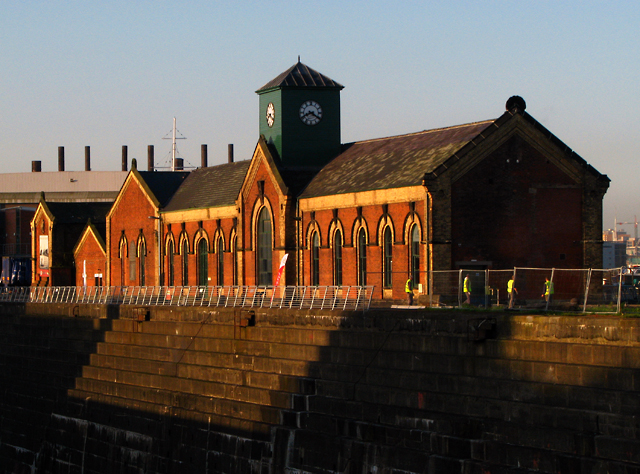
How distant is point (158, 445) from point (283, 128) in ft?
92.0

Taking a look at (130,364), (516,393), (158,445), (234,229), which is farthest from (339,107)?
(516,393)

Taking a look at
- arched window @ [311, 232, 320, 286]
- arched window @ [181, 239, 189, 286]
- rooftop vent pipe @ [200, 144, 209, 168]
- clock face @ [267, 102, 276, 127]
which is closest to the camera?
arched window @ [311, 232, 320, 286]

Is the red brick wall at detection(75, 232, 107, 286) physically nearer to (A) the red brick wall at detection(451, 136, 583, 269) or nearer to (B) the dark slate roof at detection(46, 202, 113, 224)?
(B) the dark slate roof at detection(46, 202, 113, 224)

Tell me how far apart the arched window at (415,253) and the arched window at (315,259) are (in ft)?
28.2

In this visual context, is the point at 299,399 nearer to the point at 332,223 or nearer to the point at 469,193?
the point at 469,193

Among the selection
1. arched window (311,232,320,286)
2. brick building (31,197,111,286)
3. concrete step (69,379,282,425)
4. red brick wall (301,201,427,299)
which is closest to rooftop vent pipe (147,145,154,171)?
brick building (31,197,111,286)

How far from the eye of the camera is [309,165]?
200ft

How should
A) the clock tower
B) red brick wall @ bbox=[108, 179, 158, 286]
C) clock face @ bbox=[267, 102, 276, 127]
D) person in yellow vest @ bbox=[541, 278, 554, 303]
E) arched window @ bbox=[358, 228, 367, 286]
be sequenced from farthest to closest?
red brick wall @ bbox=[108, 179, 158, 286], clock face @ bbox=[267, 102, 276, 127], the clock tower, arched window @ bbox=[358, 228, 367, 286], person in yellow vest @ bbox=[541, 278, 554, 303]

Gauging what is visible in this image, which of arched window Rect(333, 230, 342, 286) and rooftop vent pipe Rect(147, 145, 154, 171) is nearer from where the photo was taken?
arched window Rect(333, 230, 342, 286)

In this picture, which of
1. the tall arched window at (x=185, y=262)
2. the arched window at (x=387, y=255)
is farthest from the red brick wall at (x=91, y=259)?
the arched window at (x=387, y=255)

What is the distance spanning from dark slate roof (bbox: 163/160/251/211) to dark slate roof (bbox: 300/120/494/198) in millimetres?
8067

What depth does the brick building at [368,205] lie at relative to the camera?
46656 millimetres

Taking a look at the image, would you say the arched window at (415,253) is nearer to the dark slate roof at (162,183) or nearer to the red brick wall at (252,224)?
the red brick wall at (252,224)

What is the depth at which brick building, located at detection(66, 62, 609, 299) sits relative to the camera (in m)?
46.7
